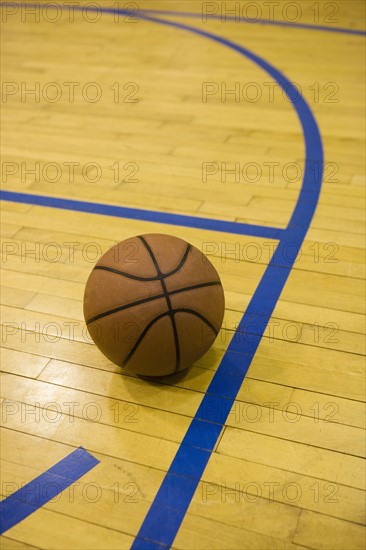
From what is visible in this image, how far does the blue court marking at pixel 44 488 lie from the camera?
2848 mm

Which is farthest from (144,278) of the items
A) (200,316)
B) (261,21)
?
(261,21)

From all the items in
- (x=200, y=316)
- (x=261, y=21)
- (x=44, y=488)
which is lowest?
(x=44, y=488)

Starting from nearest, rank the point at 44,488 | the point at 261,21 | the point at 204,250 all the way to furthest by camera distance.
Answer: the point at 44,488
the point at 204,250
the point at 261,21

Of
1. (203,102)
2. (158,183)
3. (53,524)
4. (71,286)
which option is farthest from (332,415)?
(203,102)

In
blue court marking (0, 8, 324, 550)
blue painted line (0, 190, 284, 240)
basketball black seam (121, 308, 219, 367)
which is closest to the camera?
blue court marking (0, 8, 324, 550)

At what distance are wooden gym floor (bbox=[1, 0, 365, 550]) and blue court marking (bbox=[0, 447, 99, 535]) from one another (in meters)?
0.03

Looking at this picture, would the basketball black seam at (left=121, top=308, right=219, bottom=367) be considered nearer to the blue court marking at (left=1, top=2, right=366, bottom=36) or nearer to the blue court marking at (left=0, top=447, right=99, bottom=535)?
the blue court marking at (left=0, top=447, right=99, bottom=535)

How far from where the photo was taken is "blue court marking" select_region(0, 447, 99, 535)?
2848 mm

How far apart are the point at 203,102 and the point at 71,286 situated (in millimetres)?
2881

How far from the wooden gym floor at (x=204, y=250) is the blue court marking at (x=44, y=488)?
0.03 m

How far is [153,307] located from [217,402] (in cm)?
57

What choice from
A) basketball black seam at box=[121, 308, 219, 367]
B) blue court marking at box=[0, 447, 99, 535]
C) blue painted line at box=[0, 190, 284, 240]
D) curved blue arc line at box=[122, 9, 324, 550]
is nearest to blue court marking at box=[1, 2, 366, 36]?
curved blue arc line at box=[122, 9, 324, 550]

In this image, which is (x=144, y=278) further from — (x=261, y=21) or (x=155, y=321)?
(x=261, y=21)

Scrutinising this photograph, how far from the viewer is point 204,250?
14.3 ft
